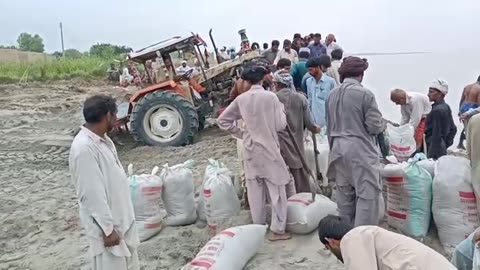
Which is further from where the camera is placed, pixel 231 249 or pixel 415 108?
pixel 415 108

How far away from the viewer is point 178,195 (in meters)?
4.91

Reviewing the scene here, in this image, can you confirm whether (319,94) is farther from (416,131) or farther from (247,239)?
(247,239)

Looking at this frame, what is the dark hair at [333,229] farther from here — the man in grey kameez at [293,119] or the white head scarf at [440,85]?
the white head scarf at [440,85]

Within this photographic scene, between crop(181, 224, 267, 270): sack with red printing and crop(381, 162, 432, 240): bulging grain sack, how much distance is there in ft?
3.30

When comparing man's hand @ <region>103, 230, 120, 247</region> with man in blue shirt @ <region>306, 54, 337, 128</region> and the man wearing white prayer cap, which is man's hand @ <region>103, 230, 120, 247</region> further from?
man in blue shirt @ <region>306, 54, 337, 128</region>

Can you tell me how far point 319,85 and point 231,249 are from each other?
8.51 ft

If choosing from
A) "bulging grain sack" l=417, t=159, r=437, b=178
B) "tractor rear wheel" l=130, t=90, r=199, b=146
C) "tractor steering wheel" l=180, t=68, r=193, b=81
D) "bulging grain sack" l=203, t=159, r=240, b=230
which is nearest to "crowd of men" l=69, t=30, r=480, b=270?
"bulging grain sack" l=203, t=159, r=240, b=230

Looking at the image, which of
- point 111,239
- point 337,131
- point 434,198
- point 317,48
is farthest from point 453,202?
point 317,48

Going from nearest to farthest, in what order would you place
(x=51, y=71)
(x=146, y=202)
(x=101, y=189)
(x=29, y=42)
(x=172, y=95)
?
(x=101, y=189), (x=146, y=202), (x=172, y=95), (x=51, y=71), (x=29, y=42)

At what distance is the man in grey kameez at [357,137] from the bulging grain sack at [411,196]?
391 millimetres

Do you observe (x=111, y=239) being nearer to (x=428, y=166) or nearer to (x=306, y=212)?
(x=306, y=212)

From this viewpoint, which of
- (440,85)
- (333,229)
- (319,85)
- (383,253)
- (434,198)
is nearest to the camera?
(383,253)

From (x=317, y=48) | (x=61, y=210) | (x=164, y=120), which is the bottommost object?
(x=61, y=210)

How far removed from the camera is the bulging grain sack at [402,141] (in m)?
5.05
